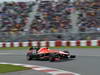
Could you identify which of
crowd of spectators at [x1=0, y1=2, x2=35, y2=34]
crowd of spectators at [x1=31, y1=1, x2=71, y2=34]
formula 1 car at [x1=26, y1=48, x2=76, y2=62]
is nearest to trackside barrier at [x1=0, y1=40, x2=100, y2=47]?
crowd of spectators at [x1=31, y1=1, x2=71, y2=34]

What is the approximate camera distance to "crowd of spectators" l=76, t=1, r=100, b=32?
58.7ft

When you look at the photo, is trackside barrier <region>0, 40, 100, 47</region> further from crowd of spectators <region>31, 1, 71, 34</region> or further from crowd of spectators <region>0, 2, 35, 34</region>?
crowd of spectators <region>0, 2, 35, 34</region>

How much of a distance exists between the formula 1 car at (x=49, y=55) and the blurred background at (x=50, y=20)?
6.40m

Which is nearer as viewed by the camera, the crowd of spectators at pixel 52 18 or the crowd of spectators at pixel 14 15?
the crowd of spectators at pixel 52 18

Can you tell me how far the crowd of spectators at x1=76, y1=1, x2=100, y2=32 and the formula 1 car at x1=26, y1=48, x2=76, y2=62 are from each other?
6.76 meters

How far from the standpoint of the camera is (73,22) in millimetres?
18781

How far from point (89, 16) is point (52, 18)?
239 cm

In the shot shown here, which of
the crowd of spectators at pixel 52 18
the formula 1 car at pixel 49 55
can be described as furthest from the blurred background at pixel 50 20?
the formula 1 car at pixel 49 55

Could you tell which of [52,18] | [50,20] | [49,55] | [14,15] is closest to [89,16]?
[52,18]

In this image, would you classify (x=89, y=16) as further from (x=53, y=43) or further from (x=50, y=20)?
(x=53, y=43)

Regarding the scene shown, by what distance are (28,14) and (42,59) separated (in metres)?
10.0

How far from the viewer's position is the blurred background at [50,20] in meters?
17.9

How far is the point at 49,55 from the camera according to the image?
35.1 feet

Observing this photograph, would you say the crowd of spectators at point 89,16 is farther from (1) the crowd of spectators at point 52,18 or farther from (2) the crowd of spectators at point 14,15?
(2) the crowd of spectators at point 14,15
